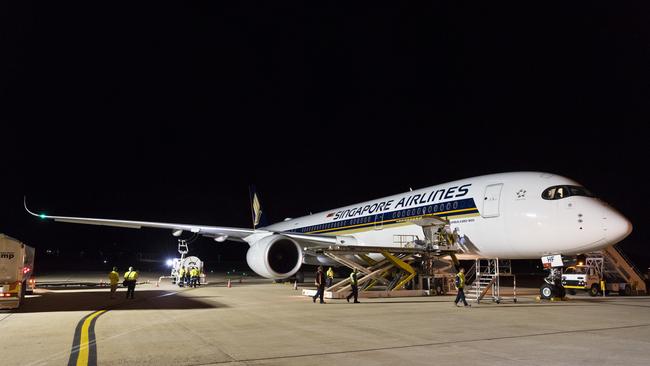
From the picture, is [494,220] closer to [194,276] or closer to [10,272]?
[10,272]

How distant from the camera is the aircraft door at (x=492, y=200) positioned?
1383 cm

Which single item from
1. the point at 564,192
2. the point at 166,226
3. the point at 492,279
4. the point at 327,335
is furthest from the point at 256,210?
the point at 327,335

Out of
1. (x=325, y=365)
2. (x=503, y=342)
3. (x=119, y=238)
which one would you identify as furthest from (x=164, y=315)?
(x=119, y=238)

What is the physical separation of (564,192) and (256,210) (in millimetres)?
24611

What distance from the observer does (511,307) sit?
40.7ft

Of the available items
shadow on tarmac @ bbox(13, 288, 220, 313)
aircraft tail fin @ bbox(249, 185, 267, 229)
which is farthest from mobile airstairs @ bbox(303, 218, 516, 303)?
aircraft tail fin @ bbox(249, 185, 267, 229)

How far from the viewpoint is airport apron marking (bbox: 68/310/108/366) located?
19.4 ft

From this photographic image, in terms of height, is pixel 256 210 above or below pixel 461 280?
above

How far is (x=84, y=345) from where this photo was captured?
698cm

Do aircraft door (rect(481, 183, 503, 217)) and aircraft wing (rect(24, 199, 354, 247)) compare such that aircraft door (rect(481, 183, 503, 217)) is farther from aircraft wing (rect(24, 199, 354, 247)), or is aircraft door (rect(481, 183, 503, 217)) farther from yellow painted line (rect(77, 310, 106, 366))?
yellow painted line (rect(77, 310, 106, 366))

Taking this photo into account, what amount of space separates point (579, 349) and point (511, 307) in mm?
6007

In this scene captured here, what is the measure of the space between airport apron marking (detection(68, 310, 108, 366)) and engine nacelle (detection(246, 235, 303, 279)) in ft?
22.0

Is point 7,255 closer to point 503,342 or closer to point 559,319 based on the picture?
point 503,342

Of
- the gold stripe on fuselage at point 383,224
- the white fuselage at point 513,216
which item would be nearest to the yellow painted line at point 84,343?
the white fuselage at point 513,216
